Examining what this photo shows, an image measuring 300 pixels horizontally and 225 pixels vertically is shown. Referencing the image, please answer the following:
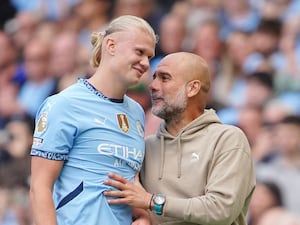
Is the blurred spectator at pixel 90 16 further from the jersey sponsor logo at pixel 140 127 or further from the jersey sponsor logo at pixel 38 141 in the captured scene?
the jersey sponsor logo at pixel 38 141

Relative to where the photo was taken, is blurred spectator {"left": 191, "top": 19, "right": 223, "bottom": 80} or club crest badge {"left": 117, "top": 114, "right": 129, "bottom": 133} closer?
club crest badge {"left": 117, "top": 114, "right": 129, "bottom": 133}

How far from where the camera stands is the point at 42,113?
11.4ft

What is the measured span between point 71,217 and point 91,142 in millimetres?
280

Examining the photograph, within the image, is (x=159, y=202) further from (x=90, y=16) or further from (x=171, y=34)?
(x=90, y=16)

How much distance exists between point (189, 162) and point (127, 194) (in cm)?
28

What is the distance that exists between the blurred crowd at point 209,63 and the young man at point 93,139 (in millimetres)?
2670

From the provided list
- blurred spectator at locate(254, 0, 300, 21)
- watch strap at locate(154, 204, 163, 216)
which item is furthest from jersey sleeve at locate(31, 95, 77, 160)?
blurred spectator at locate(254, 0, 300, 21)

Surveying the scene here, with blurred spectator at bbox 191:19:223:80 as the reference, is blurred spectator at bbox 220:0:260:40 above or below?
above

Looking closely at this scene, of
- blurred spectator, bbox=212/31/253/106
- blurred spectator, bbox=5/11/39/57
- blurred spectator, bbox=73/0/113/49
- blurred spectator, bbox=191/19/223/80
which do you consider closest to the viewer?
blurred spectator, bbox=212/31/253/106

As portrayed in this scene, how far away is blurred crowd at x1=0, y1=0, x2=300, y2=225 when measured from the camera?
662 centimetres

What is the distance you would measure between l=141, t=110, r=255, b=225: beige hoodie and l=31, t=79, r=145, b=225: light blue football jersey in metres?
0.16

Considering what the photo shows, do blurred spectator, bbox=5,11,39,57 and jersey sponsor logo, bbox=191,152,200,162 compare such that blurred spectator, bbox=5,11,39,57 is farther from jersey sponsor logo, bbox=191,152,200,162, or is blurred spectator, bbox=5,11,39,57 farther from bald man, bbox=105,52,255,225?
jersey sponsor logo, bbox=191,152,200,162

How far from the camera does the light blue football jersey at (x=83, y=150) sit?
11.2ft

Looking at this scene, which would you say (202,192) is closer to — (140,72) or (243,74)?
(140,72)
